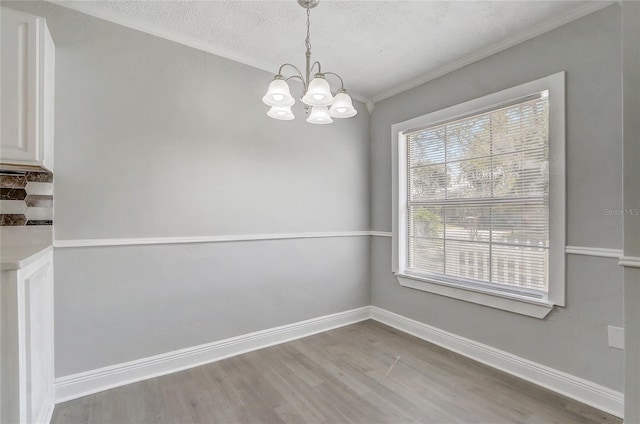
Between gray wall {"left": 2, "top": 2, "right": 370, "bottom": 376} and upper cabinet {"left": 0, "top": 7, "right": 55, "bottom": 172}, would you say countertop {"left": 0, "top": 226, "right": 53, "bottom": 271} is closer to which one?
gray wall {"left": 2, "top": 2, "right": 370, "bottom": 376}

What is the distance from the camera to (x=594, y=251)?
6.46ft

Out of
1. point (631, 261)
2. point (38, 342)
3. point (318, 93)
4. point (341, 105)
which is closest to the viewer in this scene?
point (631, 261)

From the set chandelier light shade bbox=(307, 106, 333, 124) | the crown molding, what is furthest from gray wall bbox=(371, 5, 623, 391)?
the crown molding

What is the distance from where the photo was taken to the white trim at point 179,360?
2023 millimetres

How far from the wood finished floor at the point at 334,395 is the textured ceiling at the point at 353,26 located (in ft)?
8.53

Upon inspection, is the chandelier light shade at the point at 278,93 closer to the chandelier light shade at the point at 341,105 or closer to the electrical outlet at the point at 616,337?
the chandelier light shade at the point at 341,105

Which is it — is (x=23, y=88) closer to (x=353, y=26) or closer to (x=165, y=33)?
(x=165, y=33)

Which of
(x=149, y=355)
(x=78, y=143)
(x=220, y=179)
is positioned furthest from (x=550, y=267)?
(x=78, y=143)

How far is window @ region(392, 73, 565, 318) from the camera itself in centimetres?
218

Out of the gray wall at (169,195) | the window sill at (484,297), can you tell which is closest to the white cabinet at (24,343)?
the gray wall at (169,195)

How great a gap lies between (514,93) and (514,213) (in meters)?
0.93

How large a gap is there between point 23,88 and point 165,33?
1.06m

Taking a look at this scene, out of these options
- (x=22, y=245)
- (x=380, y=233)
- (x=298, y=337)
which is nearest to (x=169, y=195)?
(x=22, y=245)

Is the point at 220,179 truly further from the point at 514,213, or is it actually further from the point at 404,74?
the point at 514,213
